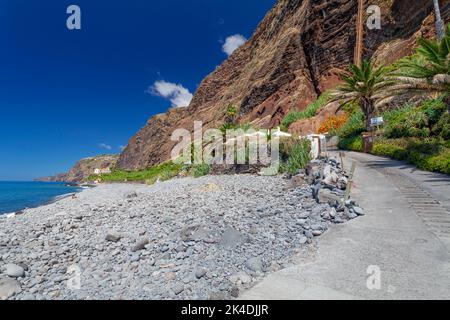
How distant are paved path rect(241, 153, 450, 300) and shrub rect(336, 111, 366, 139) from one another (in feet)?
55.6

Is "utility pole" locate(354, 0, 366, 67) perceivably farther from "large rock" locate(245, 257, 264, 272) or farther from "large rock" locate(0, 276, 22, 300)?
"large rock" locate(0, 276, 22, 300)

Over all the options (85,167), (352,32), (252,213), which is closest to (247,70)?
(352,32)

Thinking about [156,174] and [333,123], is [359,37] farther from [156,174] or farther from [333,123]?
[156,174]

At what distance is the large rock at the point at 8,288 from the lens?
4311mm

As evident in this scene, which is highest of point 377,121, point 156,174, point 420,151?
point 377,121

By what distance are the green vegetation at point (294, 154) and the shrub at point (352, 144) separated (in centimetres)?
681

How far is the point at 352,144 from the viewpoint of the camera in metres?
21.2

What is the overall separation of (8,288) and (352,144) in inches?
864

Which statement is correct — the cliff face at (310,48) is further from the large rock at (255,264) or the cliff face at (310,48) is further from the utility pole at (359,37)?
the large rock at (255,264)

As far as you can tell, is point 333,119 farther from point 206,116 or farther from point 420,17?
point 206,116

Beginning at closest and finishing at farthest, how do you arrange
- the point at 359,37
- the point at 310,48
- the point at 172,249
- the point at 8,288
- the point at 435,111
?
the point at 8,288
the point at 172,249
the point at 435,111
the point at 359,37
the point at 310,48

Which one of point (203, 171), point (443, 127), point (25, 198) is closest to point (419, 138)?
point (443, 127)

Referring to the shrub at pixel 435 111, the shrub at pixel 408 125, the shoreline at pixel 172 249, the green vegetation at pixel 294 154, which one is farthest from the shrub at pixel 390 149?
the shoreline at pixel 172 249

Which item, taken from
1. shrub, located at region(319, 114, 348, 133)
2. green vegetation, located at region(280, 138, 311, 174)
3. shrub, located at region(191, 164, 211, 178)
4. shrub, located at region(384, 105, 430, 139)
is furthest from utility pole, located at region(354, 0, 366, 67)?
shrub, located at region(191, 164, 211, 178)
